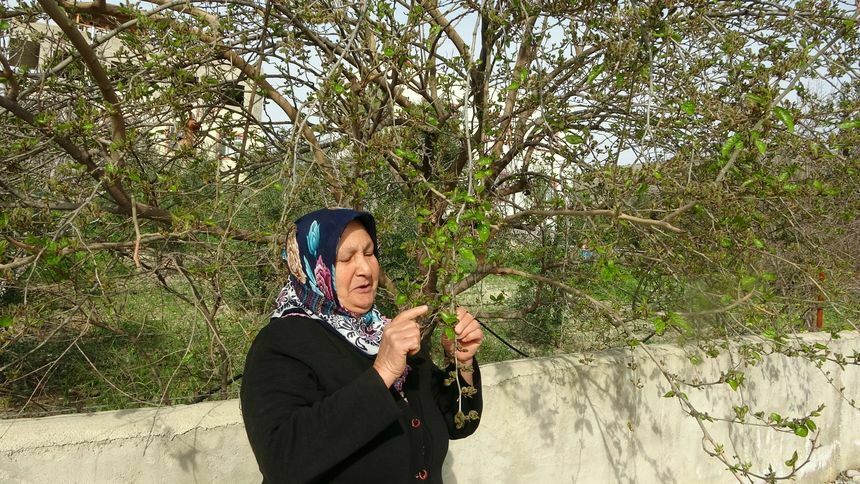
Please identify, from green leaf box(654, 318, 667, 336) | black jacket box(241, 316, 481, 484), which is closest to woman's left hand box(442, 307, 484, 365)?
black jacket box(241, 316, 481, 484)

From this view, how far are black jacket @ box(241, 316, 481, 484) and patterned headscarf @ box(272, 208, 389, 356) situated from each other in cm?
4

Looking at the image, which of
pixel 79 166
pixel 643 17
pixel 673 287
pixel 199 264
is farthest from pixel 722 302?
pixel 79 166

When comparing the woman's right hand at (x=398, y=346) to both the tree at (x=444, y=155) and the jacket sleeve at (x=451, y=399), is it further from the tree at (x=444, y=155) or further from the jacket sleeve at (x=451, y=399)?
the jacket sleeve at (x=451, y=399)

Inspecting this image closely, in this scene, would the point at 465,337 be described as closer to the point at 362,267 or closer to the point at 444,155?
the point at 362,267

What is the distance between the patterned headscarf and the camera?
73.2 inches

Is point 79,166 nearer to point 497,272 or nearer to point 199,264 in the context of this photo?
point 199,264

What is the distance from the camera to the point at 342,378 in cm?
178

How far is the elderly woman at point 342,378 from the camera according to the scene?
1574mm

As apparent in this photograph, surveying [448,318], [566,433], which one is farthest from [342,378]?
[566,433]

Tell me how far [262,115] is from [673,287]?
2684mm

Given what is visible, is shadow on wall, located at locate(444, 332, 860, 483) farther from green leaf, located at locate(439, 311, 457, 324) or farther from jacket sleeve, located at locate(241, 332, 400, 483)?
green leaf, located at locate(439, 311, 457, 324)

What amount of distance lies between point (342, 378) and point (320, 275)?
307mm

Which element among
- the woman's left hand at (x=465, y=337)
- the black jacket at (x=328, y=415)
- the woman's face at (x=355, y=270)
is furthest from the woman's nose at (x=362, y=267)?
the woman's left hand at (x=465, y=337)

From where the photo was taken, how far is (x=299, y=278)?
192 centimetres
